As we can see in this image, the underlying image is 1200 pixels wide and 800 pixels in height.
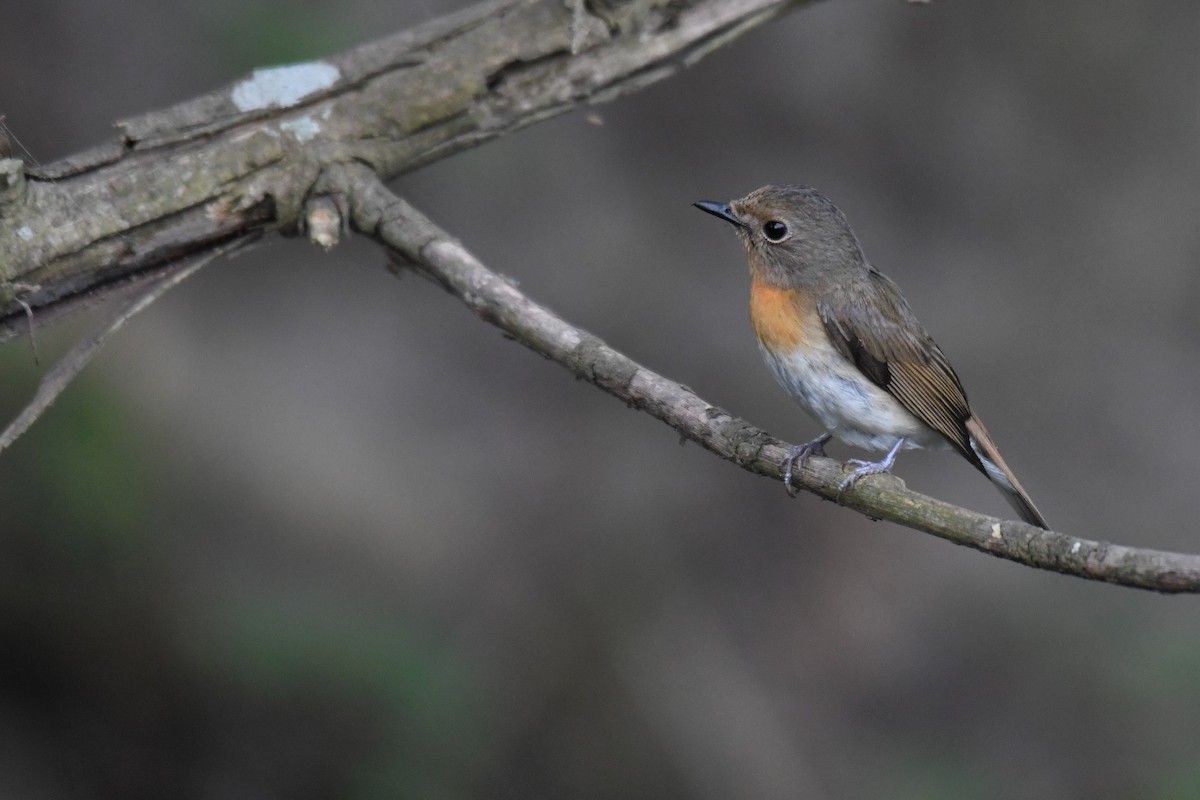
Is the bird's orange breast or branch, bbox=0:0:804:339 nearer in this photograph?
branch, bbox=0:0:804:339

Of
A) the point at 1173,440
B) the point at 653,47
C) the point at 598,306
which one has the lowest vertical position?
the point at 1173,440

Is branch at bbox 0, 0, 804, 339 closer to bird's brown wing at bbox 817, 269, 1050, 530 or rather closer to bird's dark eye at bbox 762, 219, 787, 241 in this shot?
bird's dark eye at bbox 762, 219, 787, 241

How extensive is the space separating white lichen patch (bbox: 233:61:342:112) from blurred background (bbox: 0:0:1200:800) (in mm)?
1938

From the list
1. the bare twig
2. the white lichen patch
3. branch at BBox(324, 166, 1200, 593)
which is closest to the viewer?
branch at BBox(324, 166, 1200, 593)

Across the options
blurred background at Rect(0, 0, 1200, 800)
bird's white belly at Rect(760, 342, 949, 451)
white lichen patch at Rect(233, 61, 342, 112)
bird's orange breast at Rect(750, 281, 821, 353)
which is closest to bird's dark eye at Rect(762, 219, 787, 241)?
bird's orange breast at Rect(750, 281, 821, 353)

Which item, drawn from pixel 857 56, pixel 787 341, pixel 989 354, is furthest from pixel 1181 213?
pixel 787 341

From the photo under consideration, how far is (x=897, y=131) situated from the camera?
26.0 feet

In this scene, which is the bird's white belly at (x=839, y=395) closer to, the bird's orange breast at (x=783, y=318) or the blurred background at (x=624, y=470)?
the bird's orange breast at (x=783, y=318)

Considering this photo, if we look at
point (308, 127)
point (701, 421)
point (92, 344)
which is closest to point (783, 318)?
point (701, 421)

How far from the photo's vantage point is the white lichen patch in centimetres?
379

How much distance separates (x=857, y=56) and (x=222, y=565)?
5.29m

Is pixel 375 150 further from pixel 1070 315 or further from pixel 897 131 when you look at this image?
pixel 1070 315

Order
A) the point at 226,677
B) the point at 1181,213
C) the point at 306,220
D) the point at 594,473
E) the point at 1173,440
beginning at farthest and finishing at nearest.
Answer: the point at 1181,213, the point at 1173,440, the point at 594,473, the point at 226,677, the point at 306,220

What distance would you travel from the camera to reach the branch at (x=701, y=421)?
103 inches
